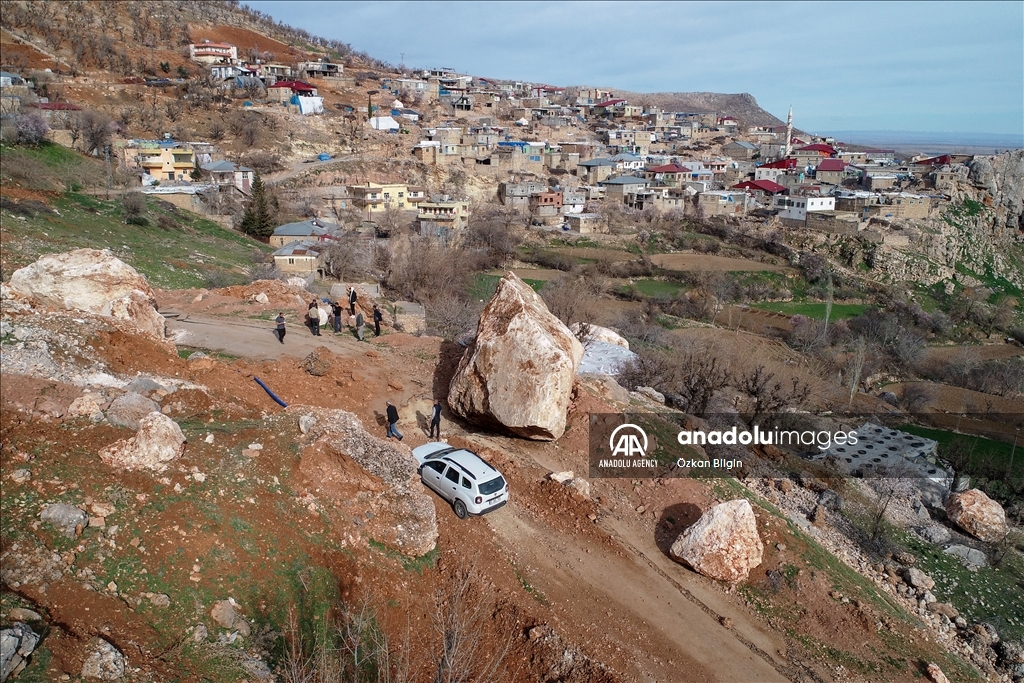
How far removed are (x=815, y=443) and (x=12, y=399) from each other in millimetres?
22880

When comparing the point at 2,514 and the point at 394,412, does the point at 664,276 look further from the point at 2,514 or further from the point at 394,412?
the point at 2,514

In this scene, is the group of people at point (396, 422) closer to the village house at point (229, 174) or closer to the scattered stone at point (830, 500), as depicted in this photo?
the scattered stone at point (830, 500)

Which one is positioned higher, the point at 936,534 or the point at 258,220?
the point at 258,220

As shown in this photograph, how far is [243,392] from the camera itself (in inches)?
603

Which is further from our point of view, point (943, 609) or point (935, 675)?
point (943, 609)

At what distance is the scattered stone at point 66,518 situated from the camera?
29.2 feet

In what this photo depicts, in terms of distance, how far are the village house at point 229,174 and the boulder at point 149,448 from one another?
51220 mm

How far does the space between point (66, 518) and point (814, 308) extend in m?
57.3

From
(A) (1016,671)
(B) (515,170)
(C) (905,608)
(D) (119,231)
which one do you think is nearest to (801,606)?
(C) (905,608)

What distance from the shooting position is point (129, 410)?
38.8 ft

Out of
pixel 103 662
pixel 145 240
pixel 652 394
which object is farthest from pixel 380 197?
pixel 103 662

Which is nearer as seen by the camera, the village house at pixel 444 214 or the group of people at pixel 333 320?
the group of people at pixel 333 320

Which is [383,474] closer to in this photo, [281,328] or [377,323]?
[281,328]

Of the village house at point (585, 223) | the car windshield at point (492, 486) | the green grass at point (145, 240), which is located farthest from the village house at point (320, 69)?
the car windshield at point (492, 486)
